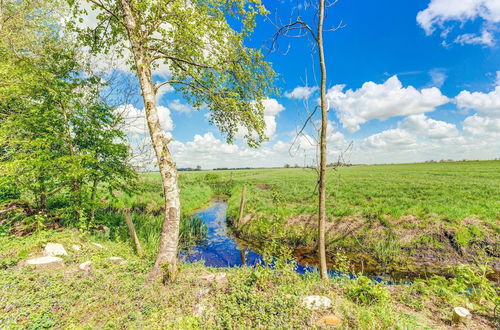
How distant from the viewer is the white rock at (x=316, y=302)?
380 cm

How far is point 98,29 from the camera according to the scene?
6945 mm

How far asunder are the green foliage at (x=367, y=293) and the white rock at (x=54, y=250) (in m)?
7.71

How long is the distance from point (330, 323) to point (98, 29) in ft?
33.9

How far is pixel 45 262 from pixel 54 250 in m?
0.74

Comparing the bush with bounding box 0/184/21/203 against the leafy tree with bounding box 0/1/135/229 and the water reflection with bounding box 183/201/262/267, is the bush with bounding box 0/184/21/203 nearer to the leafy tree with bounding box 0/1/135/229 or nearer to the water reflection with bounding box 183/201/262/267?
the leafy tree with bounding box 0/1/135/229

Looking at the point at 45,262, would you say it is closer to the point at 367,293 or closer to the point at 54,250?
the point at 54,250

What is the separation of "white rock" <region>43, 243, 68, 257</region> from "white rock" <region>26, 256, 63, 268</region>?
0.93ft

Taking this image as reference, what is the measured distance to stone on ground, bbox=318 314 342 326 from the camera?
11.4ft

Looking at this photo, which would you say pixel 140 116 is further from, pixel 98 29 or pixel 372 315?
pixel 372 315

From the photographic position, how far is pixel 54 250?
5.98m

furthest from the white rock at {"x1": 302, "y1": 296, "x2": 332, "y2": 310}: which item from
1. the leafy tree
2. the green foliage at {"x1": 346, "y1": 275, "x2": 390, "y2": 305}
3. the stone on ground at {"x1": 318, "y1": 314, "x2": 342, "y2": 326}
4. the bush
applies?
the bush

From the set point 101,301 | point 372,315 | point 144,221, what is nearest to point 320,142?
point 372,315

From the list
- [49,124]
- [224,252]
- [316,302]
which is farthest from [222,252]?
[49,124]

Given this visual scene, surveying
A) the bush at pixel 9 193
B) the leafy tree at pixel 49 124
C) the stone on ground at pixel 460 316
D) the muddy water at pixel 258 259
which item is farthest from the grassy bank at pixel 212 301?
the bush at pixel 9 193
